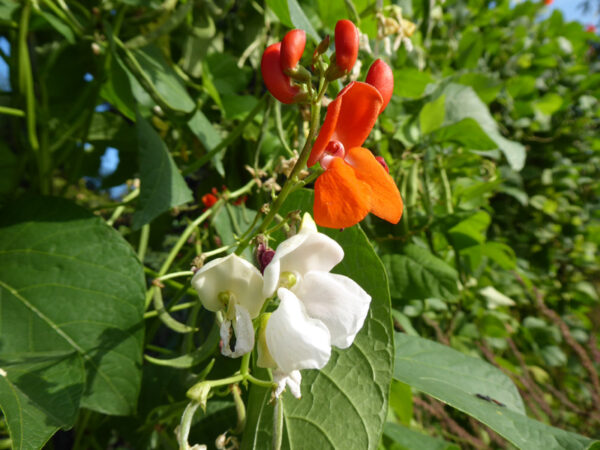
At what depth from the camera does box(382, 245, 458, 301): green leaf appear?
79 centimetres

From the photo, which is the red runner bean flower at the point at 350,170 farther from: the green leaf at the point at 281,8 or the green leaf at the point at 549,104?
the green leaf at the point at 549,104

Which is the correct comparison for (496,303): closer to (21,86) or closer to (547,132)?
(547,132)

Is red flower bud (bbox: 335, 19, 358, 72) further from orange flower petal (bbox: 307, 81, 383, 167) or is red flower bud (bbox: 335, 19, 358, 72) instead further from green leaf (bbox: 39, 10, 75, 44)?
green leaf (bbox: 39, 10, 75, 44)

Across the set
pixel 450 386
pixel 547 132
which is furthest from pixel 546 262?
pixel 450 386

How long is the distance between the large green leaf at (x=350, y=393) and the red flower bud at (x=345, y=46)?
0.59 ft

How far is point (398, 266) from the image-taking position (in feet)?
2.77

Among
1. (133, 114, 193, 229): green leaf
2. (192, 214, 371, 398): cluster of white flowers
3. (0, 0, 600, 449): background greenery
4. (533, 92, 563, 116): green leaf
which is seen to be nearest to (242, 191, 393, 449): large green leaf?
(0, 0, 600, 449): background greenery

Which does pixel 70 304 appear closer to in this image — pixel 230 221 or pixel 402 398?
pixel 230 221

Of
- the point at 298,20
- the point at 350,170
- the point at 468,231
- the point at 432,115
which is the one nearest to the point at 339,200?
the point at 350,170

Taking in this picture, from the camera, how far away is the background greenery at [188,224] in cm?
45

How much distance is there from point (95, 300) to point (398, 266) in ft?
1.75

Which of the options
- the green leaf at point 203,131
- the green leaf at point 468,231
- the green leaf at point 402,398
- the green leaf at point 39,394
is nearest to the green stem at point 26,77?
the green leaf at point 203,131

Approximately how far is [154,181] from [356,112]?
1.02 ft

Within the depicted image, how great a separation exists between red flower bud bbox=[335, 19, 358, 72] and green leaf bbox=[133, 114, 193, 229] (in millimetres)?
296
